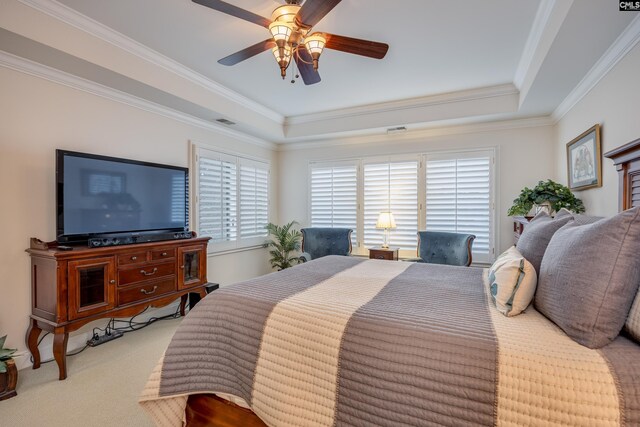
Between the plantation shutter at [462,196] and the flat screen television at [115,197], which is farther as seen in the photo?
the plantation shutter at [462,196]

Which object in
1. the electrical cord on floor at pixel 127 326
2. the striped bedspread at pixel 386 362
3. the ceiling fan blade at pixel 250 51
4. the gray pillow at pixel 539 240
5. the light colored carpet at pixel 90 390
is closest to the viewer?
the striped bedspread at pixel 386 362

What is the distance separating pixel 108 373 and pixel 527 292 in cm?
286

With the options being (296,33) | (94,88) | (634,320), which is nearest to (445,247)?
(634,320)

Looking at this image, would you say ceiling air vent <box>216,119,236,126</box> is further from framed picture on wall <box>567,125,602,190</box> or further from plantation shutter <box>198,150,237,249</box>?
framed picture on wall <box>567,125,602,190</box>

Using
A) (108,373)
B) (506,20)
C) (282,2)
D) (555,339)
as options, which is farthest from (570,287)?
(108,373)

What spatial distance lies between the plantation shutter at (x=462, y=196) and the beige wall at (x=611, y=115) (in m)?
1.09

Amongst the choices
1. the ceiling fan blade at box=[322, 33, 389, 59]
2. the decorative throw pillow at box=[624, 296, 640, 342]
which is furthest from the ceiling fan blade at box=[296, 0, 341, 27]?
the decorative throw pillow at box=[624, 296, 640, 342]

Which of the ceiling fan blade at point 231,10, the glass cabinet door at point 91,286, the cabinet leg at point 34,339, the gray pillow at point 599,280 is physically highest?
the ceiling fan blade at point 231,10

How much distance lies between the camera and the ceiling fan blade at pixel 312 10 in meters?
1.62

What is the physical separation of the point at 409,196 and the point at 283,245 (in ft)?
6.97

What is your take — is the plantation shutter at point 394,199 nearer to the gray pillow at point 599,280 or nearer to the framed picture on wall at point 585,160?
the framed picture on wall at point 585,160

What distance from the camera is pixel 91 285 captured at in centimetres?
242

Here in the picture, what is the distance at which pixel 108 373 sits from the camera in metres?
2.33

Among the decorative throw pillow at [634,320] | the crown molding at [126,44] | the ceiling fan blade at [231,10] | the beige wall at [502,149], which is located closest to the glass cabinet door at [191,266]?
the crown molding at [126,44]
